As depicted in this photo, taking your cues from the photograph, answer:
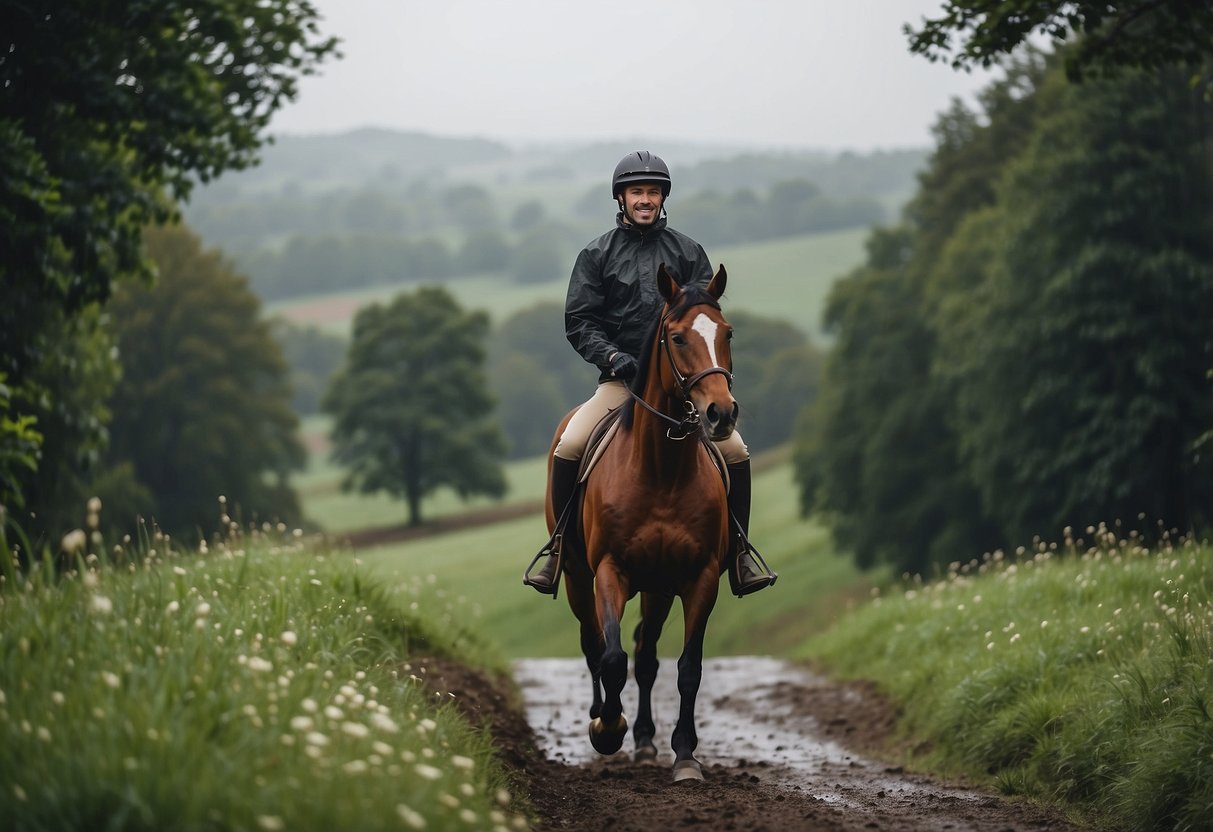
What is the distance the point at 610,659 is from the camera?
835 centimetres

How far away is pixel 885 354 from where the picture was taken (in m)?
42.1

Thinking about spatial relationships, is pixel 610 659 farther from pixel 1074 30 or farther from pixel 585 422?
pixel 1074 30

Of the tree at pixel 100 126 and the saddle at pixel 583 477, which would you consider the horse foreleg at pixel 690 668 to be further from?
the tree at pixel 100 126

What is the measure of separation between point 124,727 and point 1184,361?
27533mm

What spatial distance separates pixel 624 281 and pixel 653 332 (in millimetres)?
892

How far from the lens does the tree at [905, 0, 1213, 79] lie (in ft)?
34.2

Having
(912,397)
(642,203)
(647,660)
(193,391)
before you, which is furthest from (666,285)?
(193,391)

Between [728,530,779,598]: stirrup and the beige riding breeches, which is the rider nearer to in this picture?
[728,530,779,598]: stirrup

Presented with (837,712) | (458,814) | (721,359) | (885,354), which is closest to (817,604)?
(885,354)

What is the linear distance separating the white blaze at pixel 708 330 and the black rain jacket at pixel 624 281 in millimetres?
1312

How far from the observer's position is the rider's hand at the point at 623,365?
28.9 ft

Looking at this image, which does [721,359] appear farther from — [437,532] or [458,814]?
[437,532]

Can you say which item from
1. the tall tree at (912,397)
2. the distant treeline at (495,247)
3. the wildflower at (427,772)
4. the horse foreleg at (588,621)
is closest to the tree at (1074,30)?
the horse foreleg at (588,621)

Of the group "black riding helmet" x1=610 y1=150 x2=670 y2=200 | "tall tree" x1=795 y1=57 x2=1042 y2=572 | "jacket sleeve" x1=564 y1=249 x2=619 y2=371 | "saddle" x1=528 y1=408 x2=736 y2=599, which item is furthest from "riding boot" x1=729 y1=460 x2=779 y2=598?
"tall tree" x1=795 y1=57 x2=1042 y2=572
